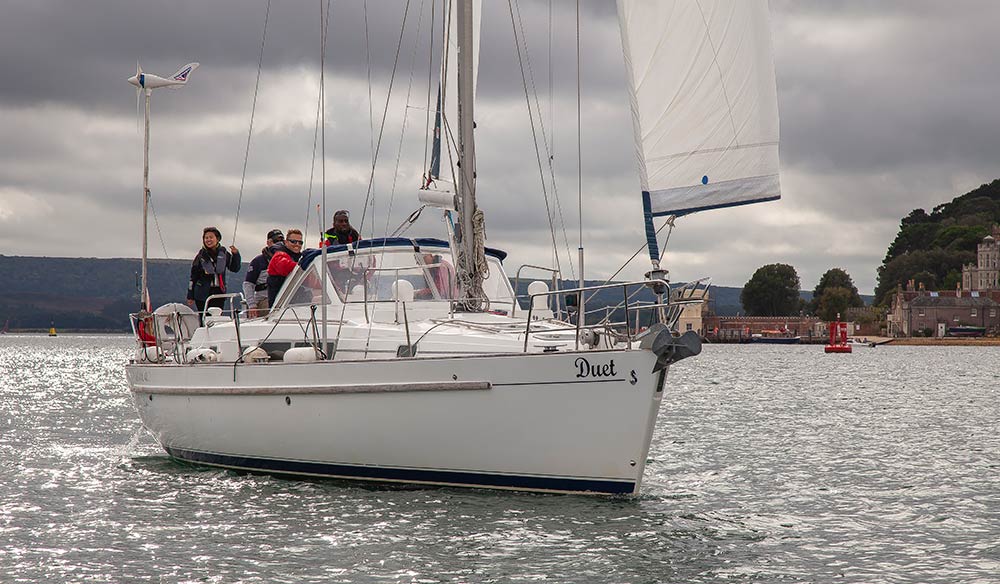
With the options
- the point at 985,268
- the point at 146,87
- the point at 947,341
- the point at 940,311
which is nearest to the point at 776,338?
the point at 947,341

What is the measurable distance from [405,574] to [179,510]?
4197 mm

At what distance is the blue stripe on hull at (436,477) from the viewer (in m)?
11.6

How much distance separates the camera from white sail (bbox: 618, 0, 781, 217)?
36.6 feet

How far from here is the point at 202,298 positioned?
16641 millimetres

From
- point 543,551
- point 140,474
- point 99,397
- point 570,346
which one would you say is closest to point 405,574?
point 543,551

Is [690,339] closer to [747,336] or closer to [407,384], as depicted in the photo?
[407,384]

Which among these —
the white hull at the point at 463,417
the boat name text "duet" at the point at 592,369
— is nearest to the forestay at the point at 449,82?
the white hull at the point at 463,417

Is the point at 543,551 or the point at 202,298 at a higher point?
the point at 202,298

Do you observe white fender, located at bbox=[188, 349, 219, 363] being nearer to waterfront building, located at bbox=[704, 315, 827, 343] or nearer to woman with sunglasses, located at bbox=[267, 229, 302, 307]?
woman with sunglasses, located at bbox=[267, 229, 302, 307]

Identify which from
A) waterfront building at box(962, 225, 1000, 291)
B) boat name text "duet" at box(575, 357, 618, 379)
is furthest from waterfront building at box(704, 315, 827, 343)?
boat name text "duet" at box(575, 357, 618, 379)

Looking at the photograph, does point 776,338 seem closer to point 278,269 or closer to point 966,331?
point 966,331

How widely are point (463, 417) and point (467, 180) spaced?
3.42 meters

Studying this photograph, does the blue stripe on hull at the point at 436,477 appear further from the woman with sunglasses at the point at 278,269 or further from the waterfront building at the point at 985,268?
the waterfront building at the point at 985,268

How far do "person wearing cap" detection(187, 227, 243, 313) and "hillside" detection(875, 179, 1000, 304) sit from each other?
160595 mm
